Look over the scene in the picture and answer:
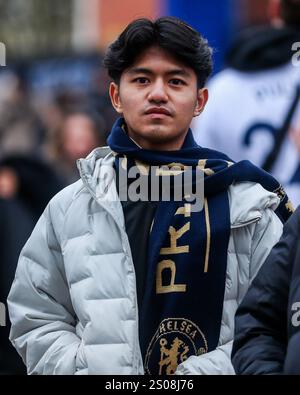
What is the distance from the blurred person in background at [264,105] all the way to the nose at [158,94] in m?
2.18

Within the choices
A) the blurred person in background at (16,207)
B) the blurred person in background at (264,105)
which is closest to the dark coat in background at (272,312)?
the blurred person in background at (264,105)

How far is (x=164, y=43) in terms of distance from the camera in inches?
181

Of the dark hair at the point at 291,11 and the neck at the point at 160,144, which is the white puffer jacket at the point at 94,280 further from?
the dark hair at the point at 291,11

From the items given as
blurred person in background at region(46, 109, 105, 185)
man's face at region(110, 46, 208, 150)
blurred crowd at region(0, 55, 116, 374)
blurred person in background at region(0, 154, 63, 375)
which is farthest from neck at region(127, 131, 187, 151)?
blurred person in background at region(46, 109, 105, 185)

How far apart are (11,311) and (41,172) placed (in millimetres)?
4676

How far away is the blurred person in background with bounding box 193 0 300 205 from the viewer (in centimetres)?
680

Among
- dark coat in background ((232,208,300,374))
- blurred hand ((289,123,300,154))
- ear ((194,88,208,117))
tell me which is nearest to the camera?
dark coat in background ((232,208,300,374))

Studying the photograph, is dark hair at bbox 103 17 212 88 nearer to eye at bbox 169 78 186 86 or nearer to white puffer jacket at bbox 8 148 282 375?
eye at bbox 169 78 186 86

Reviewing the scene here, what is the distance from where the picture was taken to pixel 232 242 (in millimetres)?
4512

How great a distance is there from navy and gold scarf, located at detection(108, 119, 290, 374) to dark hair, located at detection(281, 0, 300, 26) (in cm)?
253

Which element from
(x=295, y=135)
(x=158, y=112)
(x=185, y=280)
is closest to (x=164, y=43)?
(x=158, y=112)

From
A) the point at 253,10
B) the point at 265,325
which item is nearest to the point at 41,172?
the point at 265,325
